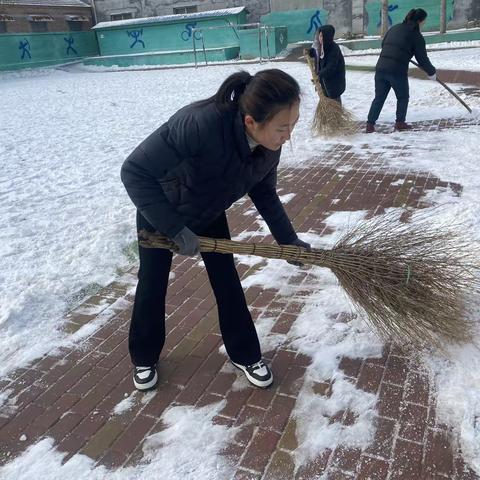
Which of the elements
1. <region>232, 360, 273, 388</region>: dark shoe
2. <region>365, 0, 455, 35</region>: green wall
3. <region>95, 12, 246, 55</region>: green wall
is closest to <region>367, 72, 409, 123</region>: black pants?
<region>232, 360, 273, 388</region>: dark shoe

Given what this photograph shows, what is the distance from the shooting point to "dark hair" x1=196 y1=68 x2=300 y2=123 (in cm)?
175

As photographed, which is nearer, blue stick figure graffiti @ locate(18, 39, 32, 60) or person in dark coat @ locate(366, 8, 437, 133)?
person in dark coat @ locate(366, 8, 437, 133)

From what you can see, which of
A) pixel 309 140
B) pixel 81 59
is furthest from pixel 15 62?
pixel 309 140

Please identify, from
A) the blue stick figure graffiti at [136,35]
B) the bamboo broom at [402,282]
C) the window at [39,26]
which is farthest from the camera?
the window at [39,26]

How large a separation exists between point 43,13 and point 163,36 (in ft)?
22.5

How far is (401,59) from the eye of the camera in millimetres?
6660

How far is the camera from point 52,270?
144 inches

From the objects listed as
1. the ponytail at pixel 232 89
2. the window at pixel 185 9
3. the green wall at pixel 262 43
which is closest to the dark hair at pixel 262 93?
the ponytail at pixel 232 89

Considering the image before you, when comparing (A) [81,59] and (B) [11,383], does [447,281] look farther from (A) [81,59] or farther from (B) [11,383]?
(A) [81,59]

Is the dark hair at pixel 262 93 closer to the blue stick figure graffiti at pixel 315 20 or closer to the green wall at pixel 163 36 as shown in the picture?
the green wall at pixel 163 36

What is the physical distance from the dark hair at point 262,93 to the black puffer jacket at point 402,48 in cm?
555

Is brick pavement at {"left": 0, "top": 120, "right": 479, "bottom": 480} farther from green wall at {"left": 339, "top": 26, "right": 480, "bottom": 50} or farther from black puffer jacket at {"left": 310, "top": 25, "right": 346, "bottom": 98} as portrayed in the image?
green wall at {"left": 339, "top": 26, "right": 480, "bottom": 50}

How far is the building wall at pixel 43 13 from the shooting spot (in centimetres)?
2452

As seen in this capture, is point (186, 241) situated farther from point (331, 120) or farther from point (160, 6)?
Answer: point (160, 6)
